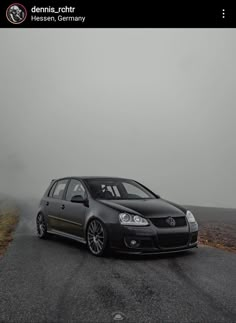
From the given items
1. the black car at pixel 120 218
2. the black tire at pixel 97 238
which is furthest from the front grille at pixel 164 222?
the black tire at pixel 97 238

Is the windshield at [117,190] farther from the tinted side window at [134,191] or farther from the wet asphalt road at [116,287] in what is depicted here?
the wet asphalt road at [116,287]

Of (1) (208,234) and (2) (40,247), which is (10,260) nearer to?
(2) (40,247)

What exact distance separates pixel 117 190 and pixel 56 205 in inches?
58.7

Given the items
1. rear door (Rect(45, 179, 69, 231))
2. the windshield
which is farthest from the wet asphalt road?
the windshield

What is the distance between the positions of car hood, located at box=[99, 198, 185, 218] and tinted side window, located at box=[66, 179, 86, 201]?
1007mm

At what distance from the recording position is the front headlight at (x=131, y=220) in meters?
7.24

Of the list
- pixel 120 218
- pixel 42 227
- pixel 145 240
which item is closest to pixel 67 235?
pixel 42 227

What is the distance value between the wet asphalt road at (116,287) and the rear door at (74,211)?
50 centimetres

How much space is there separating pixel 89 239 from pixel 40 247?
1576 mm

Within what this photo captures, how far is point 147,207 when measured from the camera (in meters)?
7.68

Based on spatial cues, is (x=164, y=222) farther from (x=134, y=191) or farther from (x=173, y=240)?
(x=134, y=191)

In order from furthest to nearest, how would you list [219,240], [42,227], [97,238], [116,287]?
1. [219,240]
2. [42,227]
3. [97,238]
4. [116,287]


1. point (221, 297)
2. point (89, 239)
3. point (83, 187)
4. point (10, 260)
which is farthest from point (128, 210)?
point (221, 297)

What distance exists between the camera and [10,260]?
7.37 meters
